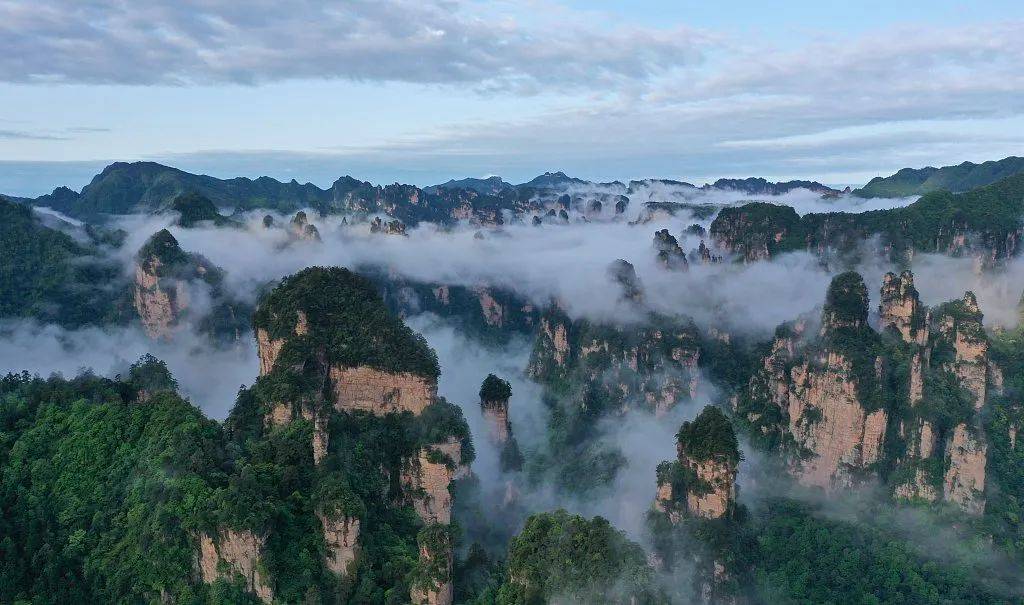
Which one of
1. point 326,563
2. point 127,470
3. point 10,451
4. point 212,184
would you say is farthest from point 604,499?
point 212,184

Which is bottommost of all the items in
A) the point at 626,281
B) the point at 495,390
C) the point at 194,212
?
the point at 495,390

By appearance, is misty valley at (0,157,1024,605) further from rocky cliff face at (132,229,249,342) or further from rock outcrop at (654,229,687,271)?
rock outcrop at (654,229,687,271)

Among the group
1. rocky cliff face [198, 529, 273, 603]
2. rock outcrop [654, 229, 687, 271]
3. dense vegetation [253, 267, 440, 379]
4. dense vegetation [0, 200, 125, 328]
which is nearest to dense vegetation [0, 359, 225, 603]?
rocky cliff face [198, 529, 273, 603]

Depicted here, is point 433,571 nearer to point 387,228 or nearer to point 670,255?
point 670,255

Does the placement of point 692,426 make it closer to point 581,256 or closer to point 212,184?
point 581,256

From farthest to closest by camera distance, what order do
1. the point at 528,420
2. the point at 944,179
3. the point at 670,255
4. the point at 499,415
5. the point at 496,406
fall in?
the point at 944,179 < the point at 670,255 < the point at 528,420 < the point at 499,415 < the point at 496,406

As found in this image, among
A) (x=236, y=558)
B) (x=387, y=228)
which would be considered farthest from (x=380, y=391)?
(x=387, y=228)

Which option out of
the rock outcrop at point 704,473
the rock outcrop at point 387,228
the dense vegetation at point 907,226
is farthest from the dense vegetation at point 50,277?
the dense vegetation at point 907,226

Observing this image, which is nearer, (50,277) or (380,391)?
(380,391)
